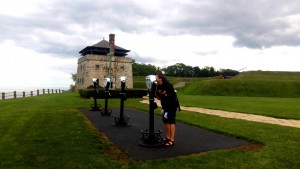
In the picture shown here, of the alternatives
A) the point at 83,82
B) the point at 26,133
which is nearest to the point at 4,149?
the point at 26,133

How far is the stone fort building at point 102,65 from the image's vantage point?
206ft

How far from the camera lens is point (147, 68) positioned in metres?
126

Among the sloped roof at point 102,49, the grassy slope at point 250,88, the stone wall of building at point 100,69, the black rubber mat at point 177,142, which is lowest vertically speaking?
the black rubber mat at point 177,142

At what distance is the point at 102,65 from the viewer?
6438 cm

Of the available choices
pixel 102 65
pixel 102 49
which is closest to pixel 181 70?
pixel 102 49

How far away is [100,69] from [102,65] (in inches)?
40.0

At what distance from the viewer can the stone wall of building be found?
62.7 m

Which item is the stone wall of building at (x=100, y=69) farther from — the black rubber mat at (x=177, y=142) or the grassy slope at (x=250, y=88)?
the black rubber mat at (x=177, y=142)

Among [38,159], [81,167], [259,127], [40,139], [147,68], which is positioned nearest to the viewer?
[81,167]

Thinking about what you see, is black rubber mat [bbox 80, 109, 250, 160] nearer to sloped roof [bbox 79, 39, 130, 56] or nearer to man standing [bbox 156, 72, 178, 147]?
man standing [bbox 156, 72, 178, 147]

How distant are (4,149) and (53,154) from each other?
1587 millimetres

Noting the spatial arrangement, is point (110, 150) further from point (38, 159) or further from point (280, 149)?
point (280, 149)

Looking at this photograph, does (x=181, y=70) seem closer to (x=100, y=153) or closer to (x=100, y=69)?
(x=100, y=69)

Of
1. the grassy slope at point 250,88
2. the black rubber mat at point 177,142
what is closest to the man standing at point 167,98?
the black rubber mat at point 177,142
